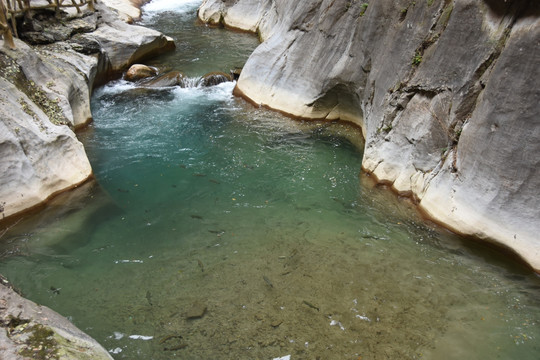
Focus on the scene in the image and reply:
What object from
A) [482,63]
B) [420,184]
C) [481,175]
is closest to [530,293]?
[481,175]

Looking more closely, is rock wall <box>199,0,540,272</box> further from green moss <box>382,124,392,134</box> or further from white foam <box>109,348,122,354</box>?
white foam <box>109,348,122,354</box>

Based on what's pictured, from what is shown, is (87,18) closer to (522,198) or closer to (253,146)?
(253,146)

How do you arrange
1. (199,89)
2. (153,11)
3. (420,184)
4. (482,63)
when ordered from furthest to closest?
(153,11), (199,89), (420,184), (482,63)

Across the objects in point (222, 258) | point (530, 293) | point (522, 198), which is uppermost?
point (522, 198)

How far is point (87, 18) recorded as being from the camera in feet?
51.1

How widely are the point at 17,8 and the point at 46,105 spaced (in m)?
4.96

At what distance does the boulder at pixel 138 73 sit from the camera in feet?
51.1

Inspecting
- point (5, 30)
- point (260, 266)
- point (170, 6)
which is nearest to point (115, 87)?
point (5, 30)

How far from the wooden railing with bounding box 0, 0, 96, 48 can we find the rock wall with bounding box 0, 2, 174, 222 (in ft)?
1.14

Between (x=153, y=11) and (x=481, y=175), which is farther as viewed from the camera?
(x=153, y=11)

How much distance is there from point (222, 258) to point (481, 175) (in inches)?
181

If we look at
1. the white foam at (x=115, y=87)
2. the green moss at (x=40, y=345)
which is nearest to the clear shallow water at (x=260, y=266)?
the green moss at (x=40, y=345)

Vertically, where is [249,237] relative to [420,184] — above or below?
below

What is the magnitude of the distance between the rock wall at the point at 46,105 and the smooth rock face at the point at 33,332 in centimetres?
A: 450
